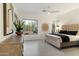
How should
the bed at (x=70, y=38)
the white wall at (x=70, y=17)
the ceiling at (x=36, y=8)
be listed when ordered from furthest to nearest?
the bed at (x=70, y=38) → the white wall at (x=70, y=17) → the ceiling at (x=36, y=8)

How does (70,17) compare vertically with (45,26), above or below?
above

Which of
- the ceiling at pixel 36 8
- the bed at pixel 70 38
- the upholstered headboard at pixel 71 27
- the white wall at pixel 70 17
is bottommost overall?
the bed at pixel 70 38

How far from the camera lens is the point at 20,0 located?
2.32 meters

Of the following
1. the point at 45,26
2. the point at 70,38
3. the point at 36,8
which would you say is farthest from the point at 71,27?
the point at 36,8

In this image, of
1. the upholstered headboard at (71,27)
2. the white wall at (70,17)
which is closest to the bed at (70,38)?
the upholstered headboard at (71,27)

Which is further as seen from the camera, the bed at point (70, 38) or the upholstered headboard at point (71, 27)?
the bed at point (70, 38)

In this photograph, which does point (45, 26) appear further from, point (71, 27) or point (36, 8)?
point (71, 27)

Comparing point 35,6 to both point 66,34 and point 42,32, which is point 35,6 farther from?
point 66,34

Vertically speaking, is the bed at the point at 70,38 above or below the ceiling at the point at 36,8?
below

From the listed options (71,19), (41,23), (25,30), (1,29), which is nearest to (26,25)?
(25,30)

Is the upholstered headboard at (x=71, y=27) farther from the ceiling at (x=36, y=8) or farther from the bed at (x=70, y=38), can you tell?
the ceiling at (x=36, y=8)

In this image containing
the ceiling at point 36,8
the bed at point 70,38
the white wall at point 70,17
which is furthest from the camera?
the bed at point 70,38

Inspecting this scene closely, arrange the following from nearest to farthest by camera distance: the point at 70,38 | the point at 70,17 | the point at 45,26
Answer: the point at 45,26 → the point at 70,17 → the point at 70,38

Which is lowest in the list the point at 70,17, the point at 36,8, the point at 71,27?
the point at 71,27
